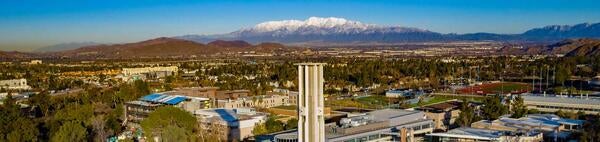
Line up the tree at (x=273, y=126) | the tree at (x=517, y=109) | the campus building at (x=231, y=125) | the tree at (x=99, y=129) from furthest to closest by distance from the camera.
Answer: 1. the tree at (x=517, y=109)
2. the campus building at (x=231, y=125)
3. the tree at (x=273, y=126)
4. the tree at (x=99, y=129)

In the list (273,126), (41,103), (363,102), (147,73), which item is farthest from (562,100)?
(147,73)

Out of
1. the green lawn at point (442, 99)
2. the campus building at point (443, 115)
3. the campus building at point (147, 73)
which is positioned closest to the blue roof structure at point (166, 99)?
the campus building at point (443, 115)

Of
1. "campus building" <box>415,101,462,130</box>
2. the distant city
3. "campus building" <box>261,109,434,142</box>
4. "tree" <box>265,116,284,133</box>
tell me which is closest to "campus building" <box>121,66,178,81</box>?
the distant city

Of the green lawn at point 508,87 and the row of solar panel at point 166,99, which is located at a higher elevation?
the row of solar panel at point 166,99

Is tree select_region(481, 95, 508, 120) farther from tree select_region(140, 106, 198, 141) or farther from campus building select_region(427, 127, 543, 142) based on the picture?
tree select_region(140, 106, 198, 141)

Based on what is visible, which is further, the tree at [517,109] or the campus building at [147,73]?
the campus building at [147,73]

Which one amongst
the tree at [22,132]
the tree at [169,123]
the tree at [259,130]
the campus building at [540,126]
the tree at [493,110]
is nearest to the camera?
the tree at [22,132]

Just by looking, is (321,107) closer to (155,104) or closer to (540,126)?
(540,126)

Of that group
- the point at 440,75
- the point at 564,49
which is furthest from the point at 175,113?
the point at 564,49

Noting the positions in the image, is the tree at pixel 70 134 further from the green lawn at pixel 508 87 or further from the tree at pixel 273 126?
the green lawn at pixel 508 87
